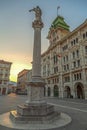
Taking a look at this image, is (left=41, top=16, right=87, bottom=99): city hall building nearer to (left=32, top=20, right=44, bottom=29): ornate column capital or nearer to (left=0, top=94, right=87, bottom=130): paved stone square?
(left=0, top=94, right=87, bottom=130): paved stone square

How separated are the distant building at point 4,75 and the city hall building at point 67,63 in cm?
2985

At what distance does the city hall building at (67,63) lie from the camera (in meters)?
38.8

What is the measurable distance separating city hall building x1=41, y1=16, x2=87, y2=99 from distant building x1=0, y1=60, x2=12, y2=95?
2985cm

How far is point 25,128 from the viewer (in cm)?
791

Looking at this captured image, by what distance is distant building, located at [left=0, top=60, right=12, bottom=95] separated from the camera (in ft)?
254

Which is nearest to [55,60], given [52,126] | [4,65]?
[4,65]

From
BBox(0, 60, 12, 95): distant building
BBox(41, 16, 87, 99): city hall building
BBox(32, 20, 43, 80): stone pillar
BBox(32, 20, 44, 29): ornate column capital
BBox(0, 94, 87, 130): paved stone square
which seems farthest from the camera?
BBox(0, 60, 12, 95): distant building

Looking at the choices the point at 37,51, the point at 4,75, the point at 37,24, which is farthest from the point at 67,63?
the point at 4,75

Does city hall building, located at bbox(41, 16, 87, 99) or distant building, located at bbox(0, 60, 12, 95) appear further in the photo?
distant building, located at bbox(0, 60, 12, 95)

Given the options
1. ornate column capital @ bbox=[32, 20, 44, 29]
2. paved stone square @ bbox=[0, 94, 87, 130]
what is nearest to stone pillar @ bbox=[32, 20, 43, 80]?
ornate column capital @ bbox=[32, 20, 44, 29]

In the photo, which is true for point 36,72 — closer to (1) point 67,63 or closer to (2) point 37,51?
(2) point 37,51

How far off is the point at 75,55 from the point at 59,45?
36.8 feet

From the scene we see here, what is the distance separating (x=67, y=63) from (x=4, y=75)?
4837cm

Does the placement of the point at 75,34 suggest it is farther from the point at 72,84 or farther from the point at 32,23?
the point at 32,23
